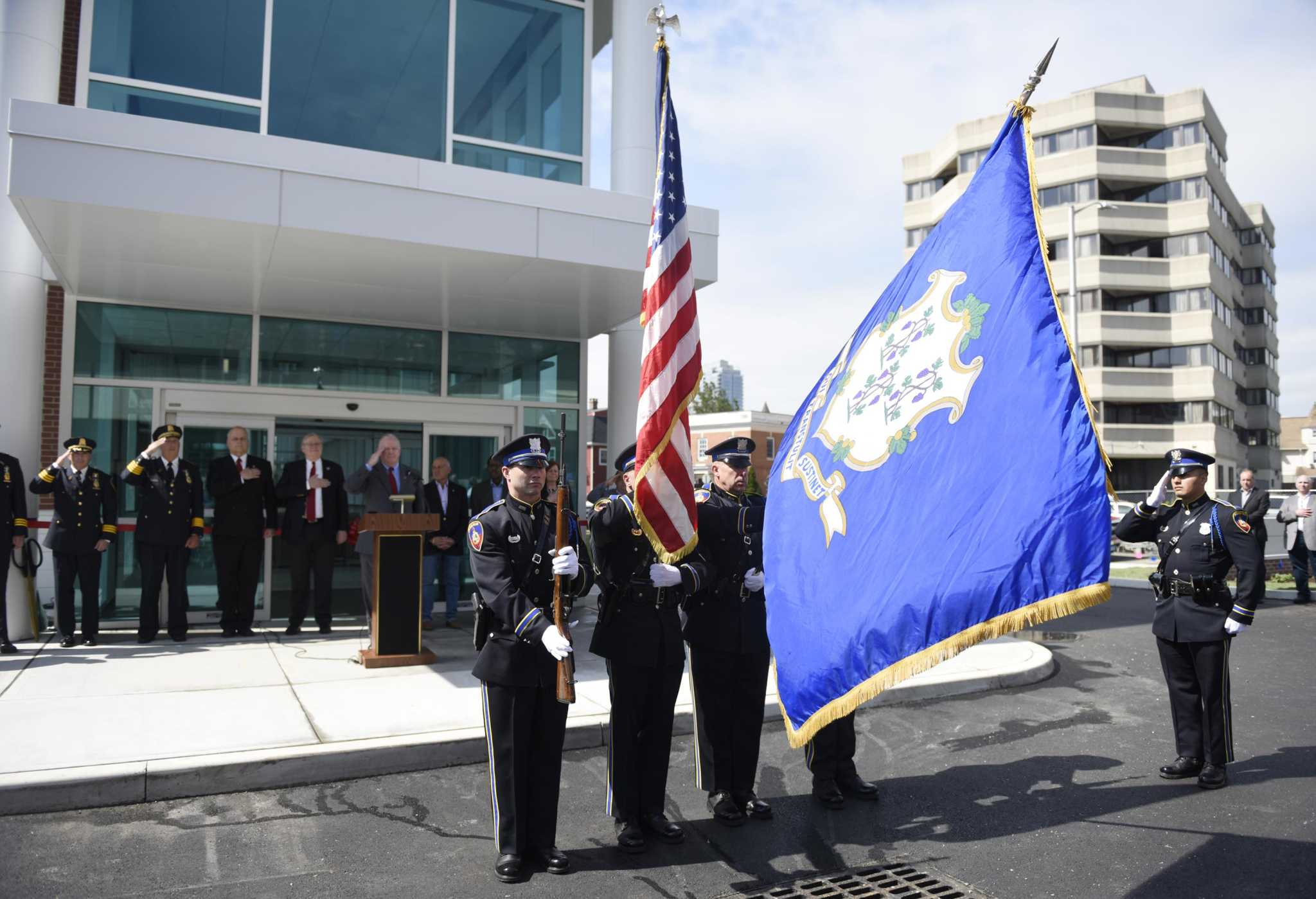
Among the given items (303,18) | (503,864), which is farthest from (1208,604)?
(303,18)

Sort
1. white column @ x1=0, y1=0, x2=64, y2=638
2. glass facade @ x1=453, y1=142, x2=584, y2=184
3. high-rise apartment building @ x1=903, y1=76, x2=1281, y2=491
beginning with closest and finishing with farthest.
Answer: white column @ x1=0, y1=0, x2=64, y2=638 → glass facade @ x1=453, y1=142, x2=584, y2=184 → high-rise apartment building @ x1=903, y1=76, x2=1281, y2=491

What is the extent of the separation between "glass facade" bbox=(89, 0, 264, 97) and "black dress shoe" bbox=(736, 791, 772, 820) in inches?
351

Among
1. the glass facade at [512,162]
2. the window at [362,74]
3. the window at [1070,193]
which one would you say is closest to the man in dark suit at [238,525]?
the window at [362,74]

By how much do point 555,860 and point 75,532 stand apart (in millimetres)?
6675

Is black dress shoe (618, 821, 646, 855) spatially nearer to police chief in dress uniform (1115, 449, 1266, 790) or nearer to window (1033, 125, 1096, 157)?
police chief in dress uniform (1115, 449, 1266, 790)

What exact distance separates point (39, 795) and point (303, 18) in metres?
8.75

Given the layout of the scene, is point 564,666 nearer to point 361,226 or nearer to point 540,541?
point 540,541

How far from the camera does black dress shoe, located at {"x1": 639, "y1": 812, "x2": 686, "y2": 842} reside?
441cm

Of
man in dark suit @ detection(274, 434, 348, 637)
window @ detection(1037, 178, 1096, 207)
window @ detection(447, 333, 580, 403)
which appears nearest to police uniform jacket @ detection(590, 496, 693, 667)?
man in dark suit @ detection(274, 434, 348, 637)

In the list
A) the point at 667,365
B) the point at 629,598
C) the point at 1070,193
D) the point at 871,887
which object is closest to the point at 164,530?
the point at 629,598

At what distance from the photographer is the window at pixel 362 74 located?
10125 mm

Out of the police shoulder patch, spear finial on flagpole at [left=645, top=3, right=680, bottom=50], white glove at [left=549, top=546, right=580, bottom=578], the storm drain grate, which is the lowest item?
the storm drain grate

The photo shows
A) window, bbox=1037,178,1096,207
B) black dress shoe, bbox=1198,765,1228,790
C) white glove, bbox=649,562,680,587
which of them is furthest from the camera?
window, bbox=1037,178,1096,207

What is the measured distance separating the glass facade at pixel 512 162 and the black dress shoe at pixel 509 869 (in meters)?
8.30
